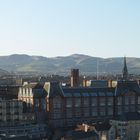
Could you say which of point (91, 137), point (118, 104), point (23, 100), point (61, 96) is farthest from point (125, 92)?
point (91, 137)

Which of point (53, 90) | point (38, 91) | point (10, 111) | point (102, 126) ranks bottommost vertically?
point (102, 126)

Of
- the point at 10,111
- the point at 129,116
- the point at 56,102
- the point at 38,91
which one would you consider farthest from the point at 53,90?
the point at 129,116

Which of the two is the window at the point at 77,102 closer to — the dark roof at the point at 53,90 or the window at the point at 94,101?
the window at the point at 94,101

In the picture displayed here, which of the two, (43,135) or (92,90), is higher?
(92,90)

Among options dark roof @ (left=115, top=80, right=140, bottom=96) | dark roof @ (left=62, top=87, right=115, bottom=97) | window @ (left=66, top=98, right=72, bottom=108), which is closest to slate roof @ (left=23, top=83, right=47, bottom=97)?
dark roof @ (left=62, top=87, right=115, bottom=97)

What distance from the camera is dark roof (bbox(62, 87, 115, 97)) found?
391 feet

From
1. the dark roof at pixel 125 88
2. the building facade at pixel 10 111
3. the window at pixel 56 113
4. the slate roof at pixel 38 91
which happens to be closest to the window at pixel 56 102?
the window at pixel 56 113

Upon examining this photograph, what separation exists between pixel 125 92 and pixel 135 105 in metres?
4.42

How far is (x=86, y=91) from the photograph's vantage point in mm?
121062

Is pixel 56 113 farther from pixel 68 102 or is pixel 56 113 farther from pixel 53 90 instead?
pixel 53 90

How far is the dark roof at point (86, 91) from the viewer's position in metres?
119

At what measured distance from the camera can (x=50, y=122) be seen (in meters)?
115

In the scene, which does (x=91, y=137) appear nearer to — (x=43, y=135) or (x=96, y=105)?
(x=43, y=135)

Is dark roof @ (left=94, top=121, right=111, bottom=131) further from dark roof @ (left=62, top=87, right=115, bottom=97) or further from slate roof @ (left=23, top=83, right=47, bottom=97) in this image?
slate roof @ (left=23, top=83, right=47, bottom=97)
